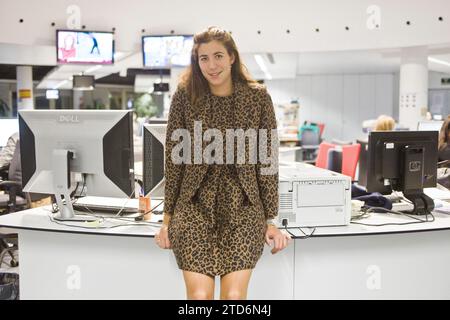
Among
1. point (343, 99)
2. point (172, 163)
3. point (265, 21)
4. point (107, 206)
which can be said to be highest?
point (265, 21)

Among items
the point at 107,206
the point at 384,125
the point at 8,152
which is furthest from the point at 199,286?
the point at 8,152

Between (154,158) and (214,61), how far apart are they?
37.1 inches

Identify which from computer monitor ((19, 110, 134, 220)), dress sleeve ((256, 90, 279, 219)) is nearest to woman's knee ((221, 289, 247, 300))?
dress sleeve ((256, 90, 279, 219))

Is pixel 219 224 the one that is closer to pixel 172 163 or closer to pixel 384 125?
pixel 172 163

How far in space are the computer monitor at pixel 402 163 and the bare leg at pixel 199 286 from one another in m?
1.44

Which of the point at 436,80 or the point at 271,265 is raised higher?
the point at 436,80

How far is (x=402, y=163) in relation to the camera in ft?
10.1

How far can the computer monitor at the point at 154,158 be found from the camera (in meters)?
2.91

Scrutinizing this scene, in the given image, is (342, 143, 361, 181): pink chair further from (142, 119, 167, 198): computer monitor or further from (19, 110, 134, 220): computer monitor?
(19, 110, 134, 220): computer monitor

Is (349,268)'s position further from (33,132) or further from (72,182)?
(33,132)

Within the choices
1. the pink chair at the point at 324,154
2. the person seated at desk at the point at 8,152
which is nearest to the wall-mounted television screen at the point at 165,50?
the person seated at desk at the point at 8,152

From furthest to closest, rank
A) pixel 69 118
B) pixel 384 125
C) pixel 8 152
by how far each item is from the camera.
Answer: pixel 8 152 → pixel 384 125 → pixel 69 118

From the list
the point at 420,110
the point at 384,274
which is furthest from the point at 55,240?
the point at 420,110

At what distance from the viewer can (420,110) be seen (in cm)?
846
